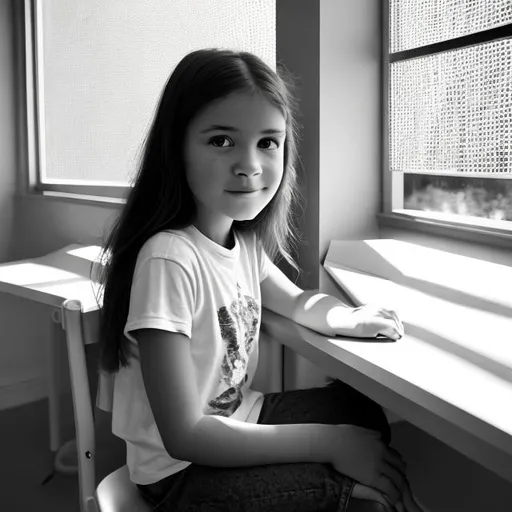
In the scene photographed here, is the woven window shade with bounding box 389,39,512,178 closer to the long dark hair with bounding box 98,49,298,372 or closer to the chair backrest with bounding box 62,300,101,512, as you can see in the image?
the long dark hair with bounding box 98,49,298,372

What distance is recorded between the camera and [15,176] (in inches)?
99.1

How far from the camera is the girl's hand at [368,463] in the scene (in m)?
0.81

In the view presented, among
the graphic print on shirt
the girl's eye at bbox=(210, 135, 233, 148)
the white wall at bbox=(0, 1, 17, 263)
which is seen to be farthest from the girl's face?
the white wall at bbox=(0, 1, 17, 263)

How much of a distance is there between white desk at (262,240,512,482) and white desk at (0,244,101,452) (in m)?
0.40

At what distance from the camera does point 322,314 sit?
40.0 inches

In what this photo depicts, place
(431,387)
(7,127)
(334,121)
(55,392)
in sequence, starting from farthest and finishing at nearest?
(7,127) → (55,392) → (334,121) → (431,387)

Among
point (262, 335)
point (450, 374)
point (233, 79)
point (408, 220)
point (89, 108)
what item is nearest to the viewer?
point (450, 374)

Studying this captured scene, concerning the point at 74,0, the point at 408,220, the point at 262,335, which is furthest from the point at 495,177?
the point at 74,0

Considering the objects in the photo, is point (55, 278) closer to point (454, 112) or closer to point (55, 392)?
point (55, 392)

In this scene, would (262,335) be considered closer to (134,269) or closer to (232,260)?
(232,260)

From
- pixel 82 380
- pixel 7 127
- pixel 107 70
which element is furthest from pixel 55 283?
pixel 7 127

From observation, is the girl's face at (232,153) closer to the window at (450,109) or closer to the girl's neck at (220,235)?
the girl's neck at (220,235)

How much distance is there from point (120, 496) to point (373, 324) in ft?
1.41

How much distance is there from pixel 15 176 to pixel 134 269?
5.93 ft
